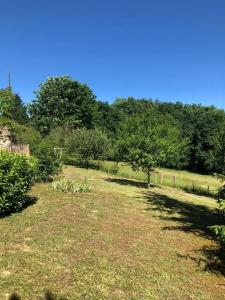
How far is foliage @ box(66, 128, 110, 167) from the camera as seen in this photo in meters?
42.7

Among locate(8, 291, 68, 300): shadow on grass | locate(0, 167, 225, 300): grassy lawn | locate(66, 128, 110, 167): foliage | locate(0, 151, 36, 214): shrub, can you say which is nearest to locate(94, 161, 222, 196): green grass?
locate(66, 128, 110, 167): foliage

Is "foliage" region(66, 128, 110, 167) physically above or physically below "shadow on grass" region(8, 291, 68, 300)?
above

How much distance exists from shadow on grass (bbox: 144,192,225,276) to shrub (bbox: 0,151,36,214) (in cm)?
549

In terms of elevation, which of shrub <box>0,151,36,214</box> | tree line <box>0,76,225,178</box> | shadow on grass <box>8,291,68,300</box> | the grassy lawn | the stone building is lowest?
shadow on grass <box>8,291,68,300</box>

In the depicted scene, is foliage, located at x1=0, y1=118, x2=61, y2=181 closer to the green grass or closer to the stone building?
the stone building

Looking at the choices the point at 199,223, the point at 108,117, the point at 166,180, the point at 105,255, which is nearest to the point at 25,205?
the point at 105,255

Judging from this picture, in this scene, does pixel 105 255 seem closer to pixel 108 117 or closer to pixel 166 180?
pixel 166 180

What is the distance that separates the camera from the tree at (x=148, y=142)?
87.9 feet

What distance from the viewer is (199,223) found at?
16.4m

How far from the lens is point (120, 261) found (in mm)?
9891

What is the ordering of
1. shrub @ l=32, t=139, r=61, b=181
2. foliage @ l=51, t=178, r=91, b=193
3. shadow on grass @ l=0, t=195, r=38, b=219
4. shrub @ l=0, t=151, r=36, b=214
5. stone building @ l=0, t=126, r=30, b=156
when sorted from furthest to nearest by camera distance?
1. stone building @ l=0, t=126, r=30, b=156
2. shrub @ l=32, t=139, r=61, b=181
3. foliage @ l=51, t=178, r=91, b=193
4. shadow on grass @ l=0, t=195, r=38, b=219
5. shrub @ l=0, t=151, r=36, b=214

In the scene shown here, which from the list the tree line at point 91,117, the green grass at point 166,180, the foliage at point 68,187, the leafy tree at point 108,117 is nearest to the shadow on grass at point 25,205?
→ the foliage at point 68,187

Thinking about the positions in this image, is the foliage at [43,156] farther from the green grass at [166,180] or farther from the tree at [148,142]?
the green grass at [166,180]

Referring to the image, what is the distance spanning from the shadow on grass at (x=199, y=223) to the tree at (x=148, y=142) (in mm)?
5529
